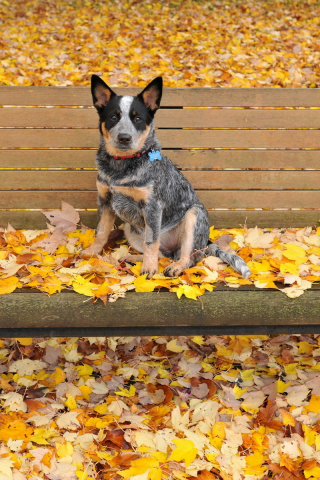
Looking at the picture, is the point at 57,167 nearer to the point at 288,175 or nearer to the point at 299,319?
the point at 288,175

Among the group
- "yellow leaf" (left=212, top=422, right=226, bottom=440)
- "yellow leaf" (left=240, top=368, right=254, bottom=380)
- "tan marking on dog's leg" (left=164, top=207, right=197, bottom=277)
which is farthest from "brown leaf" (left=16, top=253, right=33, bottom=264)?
"yellow leaf" (left=240, top=368, right=254, bottom=380)

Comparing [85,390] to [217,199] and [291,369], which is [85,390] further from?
[217,199]

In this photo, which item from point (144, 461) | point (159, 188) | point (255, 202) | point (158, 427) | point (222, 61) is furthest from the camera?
point (222, 61)

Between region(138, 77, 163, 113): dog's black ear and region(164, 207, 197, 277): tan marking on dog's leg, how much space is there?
2.25 feet

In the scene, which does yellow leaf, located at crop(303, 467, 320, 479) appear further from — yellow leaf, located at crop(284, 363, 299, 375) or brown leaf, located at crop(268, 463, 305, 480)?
yellow leaf, located at crop(284, 363, 299, 375)

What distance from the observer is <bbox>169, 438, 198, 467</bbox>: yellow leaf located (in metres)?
2.01

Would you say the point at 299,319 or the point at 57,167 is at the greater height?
the point at 57,167

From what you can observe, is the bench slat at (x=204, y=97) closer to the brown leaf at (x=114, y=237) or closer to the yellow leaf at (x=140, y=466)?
the brown leaf at (x=114, y=237)

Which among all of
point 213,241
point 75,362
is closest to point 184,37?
point 213,241

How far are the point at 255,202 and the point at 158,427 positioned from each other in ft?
5.82

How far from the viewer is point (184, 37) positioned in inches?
261

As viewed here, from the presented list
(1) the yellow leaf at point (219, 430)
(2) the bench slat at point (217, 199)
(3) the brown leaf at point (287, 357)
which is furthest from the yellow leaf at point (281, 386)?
(2) the bench slat at point (217, 199)

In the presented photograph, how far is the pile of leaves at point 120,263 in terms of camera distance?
2.15 m

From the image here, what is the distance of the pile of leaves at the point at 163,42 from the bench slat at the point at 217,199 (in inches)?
82.6
